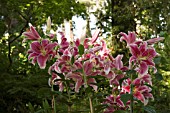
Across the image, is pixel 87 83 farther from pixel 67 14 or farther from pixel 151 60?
pixel 67 14

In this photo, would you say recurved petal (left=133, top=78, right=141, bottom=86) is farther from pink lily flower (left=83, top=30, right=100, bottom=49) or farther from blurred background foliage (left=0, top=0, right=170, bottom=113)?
pink lily flower (left=83, top=30, right=100, bottom=49)

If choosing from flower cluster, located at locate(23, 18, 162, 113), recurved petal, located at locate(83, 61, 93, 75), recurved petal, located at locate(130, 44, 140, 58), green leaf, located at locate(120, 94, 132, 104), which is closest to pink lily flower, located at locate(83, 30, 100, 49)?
flower cluster, located at locate(23, 18, 162, 113)

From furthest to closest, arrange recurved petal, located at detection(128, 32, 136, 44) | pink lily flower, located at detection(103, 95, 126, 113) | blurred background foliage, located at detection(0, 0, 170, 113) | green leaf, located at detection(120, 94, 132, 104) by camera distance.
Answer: blurred background foliage, located at detection(0, 0, 170, 113), pink lily flower, located at detection(103, 95, 126, 113), recurved petal, located at detection(128, 32, 136, 44), green leaf, located at detection(120, 94, 132, 104)

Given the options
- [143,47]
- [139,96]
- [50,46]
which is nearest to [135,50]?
[143,47]

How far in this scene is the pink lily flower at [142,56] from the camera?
1782 mm

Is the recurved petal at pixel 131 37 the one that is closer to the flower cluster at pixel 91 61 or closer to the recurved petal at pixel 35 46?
the flower cluster at pixel 91 61

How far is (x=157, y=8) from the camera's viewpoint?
10102mm

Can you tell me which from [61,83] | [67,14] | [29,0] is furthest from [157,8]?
[61,83]

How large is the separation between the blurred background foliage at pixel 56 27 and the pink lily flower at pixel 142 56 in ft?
0.29

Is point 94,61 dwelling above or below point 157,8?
below

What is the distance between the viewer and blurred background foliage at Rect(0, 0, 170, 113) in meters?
2.64

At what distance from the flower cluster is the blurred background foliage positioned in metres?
0.09

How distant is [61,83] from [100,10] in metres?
9.78

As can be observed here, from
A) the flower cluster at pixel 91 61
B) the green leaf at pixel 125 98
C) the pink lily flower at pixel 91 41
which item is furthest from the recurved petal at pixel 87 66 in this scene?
the green leaf at pixel 125 98
